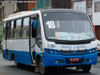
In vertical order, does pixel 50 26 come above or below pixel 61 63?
above

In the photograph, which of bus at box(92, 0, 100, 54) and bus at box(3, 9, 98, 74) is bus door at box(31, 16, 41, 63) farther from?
bus at box(92, 0, 100, 54)

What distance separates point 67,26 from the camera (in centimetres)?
1593

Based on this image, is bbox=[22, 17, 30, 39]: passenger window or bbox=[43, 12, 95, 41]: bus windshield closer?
bbox=[43, 12, 95, 41]: bus windshield

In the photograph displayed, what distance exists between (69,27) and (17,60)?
506 cm

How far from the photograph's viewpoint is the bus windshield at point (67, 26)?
51.1 ft

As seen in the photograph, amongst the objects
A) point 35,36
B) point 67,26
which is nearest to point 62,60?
point 67,26

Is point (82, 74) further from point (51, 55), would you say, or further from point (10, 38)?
point (10, 38)

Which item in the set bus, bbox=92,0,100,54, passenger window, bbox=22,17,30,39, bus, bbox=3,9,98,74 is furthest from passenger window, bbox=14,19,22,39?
bus, bbox=92,0,100,54

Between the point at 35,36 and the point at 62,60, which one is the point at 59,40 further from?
the point at 35,36

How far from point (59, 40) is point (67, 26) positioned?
2.72ft

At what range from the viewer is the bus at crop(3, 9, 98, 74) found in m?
15.3

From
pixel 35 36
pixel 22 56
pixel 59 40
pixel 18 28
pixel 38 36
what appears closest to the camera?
pixel 59 40

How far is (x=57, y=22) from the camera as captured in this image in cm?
1605

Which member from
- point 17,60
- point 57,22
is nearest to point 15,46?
point 17,60
